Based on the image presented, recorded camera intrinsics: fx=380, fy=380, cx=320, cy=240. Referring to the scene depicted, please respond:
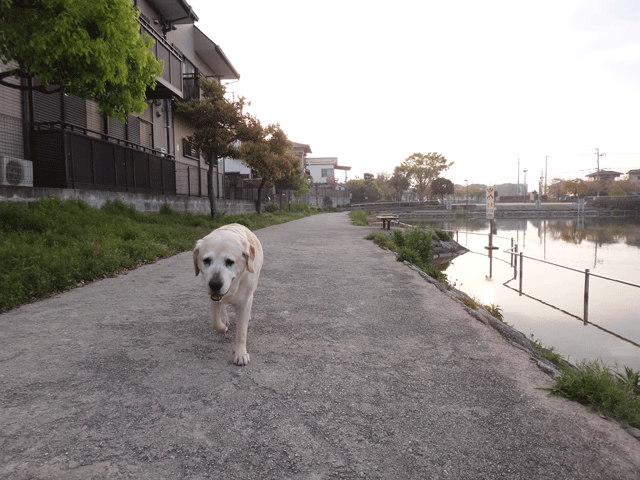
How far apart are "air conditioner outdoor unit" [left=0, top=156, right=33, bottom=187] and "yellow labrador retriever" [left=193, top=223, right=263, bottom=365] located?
318 inches

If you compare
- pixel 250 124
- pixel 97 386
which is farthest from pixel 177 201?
pixel 97 386

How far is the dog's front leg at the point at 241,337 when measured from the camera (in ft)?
10.0

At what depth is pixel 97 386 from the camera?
8.76ft

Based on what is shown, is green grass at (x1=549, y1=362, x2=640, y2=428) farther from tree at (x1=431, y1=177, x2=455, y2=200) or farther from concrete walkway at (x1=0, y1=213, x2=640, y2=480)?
tree at (x1=431, y1=177, x2=455, y2=200)

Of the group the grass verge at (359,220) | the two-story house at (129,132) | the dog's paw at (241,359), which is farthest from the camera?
the grass verge at (359,220)

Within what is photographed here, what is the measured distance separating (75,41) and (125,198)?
295 inches

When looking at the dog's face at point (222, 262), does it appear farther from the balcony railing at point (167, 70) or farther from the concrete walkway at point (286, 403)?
the balcony railing at point (167, 70)

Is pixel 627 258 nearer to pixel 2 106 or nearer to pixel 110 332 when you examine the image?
pixel 110 332

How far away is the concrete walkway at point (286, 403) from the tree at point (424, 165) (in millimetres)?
73922

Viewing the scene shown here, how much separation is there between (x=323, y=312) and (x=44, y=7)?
6.32 meters

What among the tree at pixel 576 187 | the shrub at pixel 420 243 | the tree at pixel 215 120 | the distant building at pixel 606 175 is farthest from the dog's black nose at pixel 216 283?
the distant building at pixel 606 175

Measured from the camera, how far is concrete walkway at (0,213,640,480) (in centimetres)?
189

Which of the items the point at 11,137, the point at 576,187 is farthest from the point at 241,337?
the point at 576,187

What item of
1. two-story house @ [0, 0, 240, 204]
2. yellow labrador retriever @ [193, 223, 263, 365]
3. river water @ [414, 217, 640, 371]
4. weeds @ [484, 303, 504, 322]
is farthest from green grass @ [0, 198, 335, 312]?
river water @ [414, 217, 640, 371]
